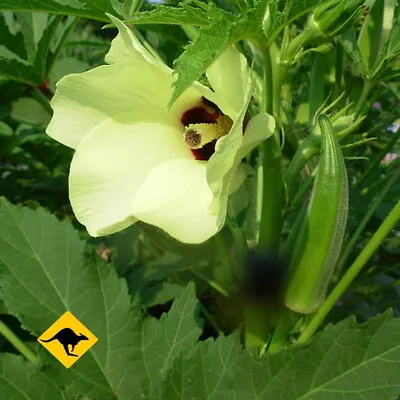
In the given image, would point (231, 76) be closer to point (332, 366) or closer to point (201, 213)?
point (201, 213)

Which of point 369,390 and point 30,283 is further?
point 30,283

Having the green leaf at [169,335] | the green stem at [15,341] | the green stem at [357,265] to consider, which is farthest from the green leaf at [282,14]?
the green stem at [15,341]

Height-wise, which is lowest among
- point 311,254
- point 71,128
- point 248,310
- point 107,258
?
point 107,258

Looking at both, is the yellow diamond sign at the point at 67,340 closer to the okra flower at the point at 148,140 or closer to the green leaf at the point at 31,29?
the okra flower at the point at 148,140

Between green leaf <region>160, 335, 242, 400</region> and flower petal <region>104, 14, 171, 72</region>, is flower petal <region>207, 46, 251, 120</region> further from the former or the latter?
green leaf <region>160, 335, 242, 400</region>

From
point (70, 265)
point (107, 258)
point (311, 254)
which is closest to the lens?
point (311, 254)

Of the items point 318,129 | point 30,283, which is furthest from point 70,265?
point 318,129

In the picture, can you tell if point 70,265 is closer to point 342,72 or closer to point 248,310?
point 248,310

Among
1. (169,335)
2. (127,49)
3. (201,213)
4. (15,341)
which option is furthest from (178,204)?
(15,341)

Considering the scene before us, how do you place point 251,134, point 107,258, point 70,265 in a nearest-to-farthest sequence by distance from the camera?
point 251,134 < point 70,265 < point 107,258
